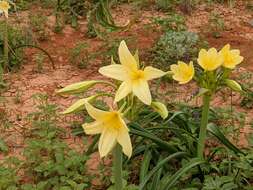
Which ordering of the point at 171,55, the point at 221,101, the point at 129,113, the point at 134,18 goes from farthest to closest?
the point at 134,18, the point at 171,55, the point at 221,101, the point at 129,113

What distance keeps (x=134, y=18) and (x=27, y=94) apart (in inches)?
65.4

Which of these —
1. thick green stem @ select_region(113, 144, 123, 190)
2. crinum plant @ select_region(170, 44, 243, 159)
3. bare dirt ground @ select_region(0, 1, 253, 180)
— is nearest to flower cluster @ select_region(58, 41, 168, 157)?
thick green stem @ select_region(113, 144, 123, 190)

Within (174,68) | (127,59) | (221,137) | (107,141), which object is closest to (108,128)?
(107,141)

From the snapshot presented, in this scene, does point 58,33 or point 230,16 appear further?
point 230,16

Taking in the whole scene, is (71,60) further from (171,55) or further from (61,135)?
(61,135)

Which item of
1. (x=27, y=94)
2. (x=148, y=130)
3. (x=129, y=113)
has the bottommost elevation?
(x=27, y=94)

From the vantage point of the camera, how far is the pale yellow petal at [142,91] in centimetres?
175

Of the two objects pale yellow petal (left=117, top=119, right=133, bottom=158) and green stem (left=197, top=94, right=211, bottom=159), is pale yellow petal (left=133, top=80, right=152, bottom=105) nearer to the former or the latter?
pale yellow petal (left=117, top=119, right=133, bottom=158)

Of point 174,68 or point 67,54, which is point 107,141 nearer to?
point 174,68

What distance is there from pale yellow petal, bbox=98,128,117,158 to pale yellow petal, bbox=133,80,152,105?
0.47 ft

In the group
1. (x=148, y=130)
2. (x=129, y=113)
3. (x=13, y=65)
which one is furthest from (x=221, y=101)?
(x=129, y=113)

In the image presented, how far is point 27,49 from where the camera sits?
4473 millimetres

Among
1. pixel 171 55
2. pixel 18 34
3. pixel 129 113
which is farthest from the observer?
pixel 18 34

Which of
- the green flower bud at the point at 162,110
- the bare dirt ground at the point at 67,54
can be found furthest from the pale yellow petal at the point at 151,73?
the bare dirt ground at the point at 67,54
